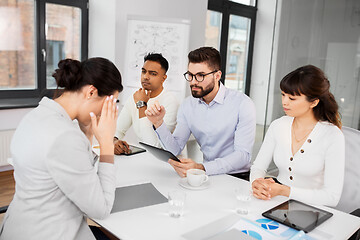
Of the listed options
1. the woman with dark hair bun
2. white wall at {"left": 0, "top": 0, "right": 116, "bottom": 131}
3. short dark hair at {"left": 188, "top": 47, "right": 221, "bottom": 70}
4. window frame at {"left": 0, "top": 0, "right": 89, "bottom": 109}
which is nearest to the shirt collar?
short dark hair at {"left": 188, "top": 47, "right": 221, "bottom": 70}

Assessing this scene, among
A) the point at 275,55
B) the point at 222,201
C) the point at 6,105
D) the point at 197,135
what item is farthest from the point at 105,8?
the point at 222,201

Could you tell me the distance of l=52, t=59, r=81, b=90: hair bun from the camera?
124 cm

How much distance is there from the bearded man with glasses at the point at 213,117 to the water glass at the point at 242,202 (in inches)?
25.5

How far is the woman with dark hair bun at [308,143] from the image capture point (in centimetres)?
162

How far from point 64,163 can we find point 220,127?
4.26 feet

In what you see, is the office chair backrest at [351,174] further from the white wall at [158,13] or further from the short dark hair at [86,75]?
the white wall at [158,13]

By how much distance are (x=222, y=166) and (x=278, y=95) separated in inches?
86.6

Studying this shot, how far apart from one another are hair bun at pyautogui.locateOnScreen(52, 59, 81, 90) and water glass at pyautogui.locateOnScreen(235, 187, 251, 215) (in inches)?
30.2

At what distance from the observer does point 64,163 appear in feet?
3.62

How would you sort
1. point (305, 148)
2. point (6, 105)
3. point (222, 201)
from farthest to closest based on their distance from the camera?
point (6, 105) → point (305, 148) → point (222, 201)

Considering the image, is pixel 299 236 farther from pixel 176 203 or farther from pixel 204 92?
pixel 204 92

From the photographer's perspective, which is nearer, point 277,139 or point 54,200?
point 54,200

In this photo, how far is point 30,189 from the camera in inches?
45.2

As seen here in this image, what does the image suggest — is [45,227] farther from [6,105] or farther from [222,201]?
[6,105]
